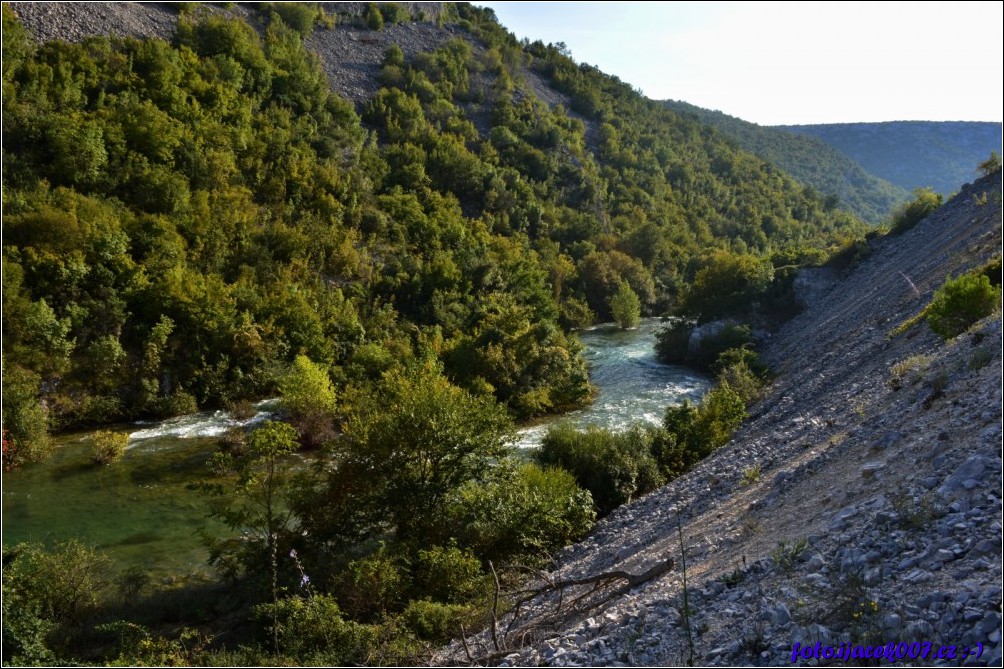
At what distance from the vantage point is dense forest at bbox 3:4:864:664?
11344 mm

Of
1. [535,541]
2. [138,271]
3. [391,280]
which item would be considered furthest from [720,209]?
[535,541]

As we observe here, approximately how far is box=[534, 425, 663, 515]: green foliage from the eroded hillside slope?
3.14 feet

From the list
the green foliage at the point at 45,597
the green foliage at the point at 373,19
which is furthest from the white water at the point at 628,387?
the green foliage at the point at 373,19

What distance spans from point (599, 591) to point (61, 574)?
9226mm

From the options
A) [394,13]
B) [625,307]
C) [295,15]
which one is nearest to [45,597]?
[625,307]

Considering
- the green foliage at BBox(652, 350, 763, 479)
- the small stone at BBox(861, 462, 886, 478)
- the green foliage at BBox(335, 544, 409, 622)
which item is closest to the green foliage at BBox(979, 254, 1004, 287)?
the green foliage at BBox(652, 350, 763, 479)

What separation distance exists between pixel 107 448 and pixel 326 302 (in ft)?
47.4

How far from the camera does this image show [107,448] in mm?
19688

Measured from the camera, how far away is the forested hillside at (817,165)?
12181cm

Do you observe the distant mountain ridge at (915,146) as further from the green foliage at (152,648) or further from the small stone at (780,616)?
the green foliage at (152,648)

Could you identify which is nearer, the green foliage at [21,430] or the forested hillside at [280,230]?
the green foliage at [21,430]

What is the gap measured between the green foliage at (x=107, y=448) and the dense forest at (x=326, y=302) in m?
Result: 1.87

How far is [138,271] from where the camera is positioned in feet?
88.5

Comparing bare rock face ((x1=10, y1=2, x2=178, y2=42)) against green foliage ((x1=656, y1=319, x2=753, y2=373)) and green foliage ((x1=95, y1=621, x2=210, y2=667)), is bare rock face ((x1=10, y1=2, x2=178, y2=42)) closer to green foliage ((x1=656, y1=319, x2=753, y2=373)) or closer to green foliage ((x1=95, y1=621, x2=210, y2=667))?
green foliage ((x1=656, y1=319, x2=753, y2=373))
